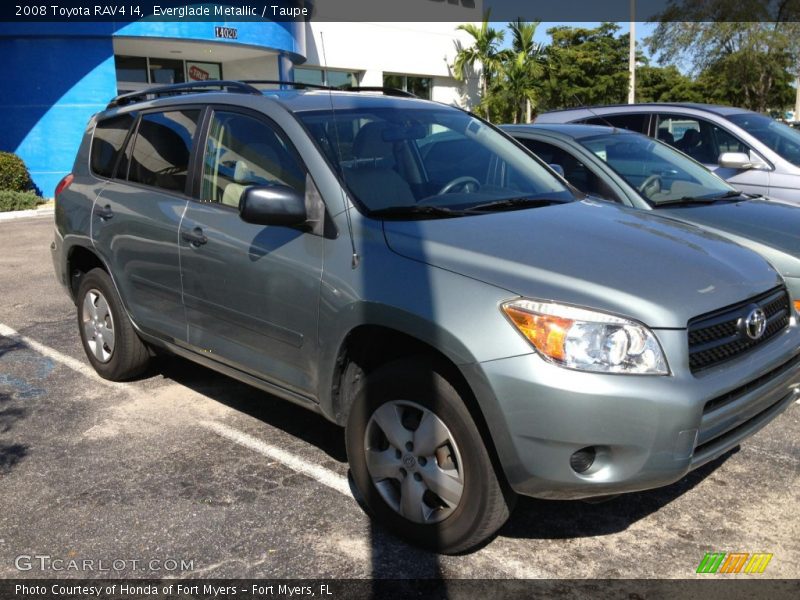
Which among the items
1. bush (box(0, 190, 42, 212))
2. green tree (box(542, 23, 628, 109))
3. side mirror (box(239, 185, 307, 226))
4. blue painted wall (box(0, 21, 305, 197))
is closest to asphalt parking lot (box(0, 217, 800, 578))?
A: side mirror (box(239, 185, 307, 226))

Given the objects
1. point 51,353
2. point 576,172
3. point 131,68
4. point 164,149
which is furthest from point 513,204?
point 131,68

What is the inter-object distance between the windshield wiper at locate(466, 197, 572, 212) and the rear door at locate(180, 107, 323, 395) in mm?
796

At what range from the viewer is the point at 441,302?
297 centimetres

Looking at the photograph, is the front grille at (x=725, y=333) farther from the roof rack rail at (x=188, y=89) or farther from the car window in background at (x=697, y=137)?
the car window in background at (x=697, y=137)

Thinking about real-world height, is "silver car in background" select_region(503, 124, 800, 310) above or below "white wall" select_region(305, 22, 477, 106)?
below

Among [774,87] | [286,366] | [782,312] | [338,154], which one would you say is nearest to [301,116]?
[338,154]

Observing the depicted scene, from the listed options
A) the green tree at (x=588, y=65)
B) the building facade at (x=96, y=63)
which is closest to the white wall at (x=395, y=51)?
the building facade at (x=96, y=63)

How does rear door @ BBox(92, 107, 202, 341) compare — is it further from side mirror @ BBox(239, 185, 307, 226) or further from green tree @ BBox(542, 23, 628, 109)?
green tree @ BBox(542, 23, 628, 109)

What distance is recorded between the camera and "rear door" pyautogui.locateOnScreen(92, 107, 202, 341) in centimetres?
433

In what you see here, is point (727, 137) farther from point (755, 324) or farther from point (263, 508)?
point (263, 508)

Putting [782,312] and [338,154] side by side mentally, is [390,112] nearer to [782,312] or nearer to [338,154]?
[338,154]

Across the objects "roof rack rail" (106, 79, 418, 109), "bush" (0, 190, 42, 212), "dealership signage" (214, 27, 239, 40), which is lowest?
"bush" (0, 190, 42, 212)

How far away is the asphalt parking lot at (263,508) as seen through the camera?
10.4 feet

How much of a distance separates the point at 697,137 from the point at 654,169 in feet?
6.81
